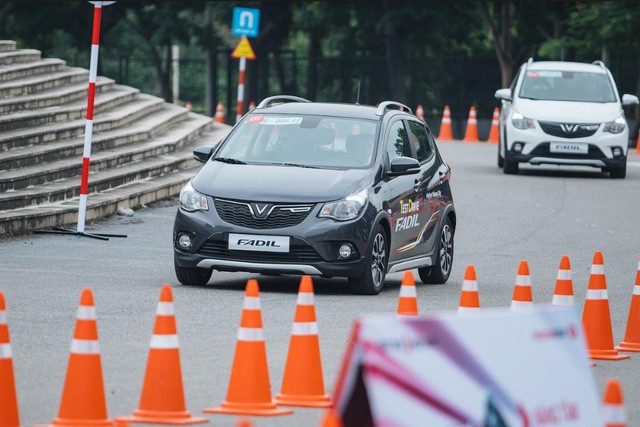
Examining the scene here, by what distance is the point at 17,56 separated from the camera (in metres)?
28.8

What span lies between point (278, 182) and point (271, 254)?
0.68m

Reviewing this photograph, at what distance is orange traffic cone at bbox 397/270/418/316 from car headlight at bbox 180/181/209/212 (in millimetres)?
4598

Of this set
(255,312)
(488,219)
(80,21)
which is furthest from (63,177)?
(80,21)

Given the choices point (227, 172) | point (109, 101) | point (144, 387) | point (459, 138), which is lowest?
point (459, 138)

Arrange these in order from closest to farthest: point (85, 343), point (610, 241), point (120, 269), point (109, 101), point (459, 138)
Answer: point (85, 343) < point (120, 269) < point (610, 241) < point (109, 101) < point (459, 138)

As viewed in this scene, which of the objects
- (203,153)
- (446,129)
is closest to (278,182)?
(203,153)

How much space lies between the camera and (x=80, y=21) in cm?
5362

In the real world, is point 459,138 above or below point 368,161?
below

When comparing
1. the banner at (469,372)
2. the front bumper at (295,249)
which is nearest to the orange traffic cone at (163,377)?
the banner at (469,372)

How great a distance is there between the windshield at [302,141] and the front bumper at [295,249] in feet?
2.96

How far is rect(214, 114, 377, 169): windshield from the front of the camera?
15117 millimetres

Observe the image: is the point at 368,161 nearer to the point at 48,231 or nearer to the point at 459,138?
the point at 48,231

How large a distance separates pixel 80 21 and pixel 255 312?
46.1 m

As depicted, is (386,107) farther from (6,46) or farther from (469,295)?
(6,46)
